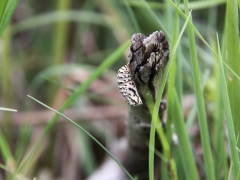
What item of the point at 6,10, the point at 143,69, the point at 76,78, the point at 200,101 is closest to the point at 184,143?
the point at 200,101

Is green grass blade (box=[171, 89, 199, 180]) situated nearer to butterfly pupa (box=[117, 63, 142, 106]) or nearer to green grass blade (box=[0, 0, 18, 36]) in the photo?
butterfly pupa (box=[117, 63, 142, 106])

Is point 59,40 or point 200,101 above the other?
point 59,40

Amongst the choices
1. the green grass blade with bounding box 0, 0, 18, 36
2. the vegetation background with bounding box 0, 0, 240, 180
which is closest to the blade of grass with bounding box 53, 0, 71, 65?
the vegetation background with bounding box 0, 0, 240, 180

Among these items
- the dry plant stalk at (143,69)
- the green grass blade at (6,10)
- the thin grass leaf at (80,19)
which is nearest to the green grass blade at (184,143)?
the dry plant stalk at (143,69)

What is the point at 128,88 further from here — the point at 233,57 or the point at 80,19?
the point at 80,19

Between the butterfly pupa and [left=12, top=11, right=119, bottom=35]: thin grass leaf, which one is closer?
the butterfly pupa

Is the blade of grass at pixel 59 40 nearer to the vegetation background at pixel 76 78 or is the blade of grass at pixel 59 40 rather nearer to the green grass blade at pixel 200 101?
the vegetation background at pixel 76 78

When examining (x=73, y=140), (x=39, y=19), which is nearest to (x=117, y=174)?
(x=73, y=140)
